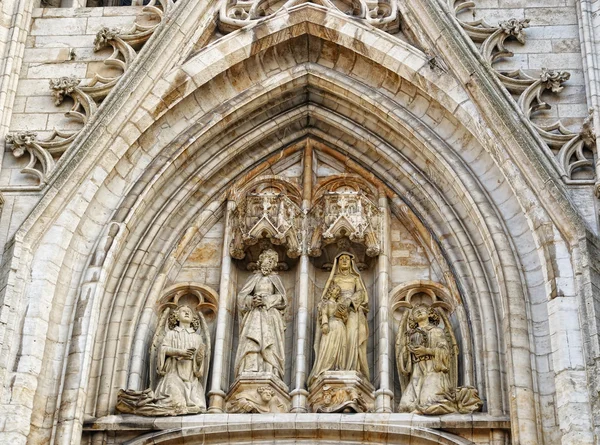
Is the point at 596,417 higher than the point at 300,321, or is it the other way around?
the point at 300,321

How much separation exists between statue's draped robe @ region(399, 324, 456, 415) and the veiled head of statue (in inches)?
5.2

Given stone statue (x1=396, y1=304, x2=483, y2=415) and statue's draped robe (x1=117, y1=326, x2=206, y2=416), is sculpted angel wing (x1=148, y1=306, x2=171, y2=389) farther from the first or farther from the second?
stone statue (x1=396, y1=304, x2=483, y2=415)

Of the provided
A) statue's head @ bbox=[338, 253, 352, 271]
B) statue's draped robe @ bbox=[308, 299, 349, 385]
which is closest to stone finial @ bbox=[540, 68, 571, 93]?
statue's head @ bbox=[338, 253, 352, 271]

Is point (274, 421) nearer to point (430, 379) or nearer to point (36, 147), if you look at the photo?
point (430, 379)

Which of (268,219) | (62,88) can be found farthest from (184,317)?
(62,88)

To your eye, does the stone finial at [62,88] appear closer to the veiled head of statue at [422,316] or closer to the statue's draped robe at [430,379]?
the veiled head of statue at [422,316]

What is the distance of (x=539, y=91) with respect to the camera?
15695 millimetres

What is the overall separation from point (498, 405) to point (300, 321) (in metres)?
2.22

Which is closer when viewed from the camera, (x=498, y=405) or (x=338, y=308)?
(x=498, y=405)

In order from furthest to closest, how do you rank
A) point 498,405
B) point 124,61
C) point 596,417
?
point 124,61, point 498,405, point 596,417

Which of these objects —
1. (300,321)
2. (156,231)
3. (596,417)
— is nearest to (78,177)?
(156,231)

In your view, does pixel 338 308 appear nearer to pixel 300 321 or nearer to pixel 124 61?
pixel 300 321

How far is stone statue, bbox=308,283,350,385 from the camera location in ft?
49.4

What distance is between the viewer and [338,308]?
15445 mm
